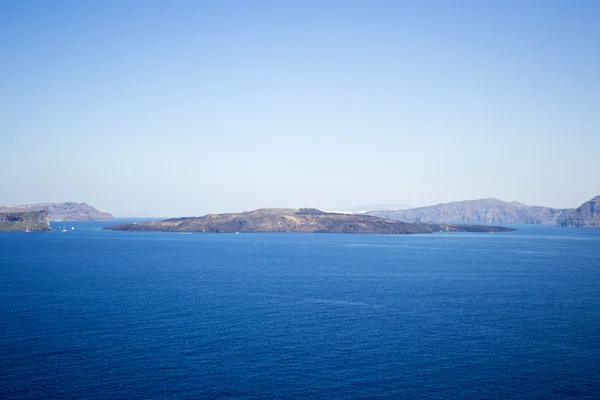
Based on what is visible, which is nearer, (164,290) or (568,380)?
(568,380)

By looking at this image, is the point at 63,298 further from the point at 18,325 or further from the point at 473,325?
the point at 473,325

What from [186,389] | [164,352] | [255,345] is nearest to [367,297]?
[255,345]

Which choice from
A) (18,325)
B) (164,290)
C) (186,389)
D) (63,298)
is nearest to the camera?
(186,389)

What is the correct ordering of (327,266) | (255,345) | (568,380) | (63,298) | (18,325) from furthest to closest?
(327,266), (63,298), (18,325), (255,345), (568,380)

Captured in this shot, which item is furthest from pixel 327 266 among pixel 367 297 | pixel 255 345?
pixel 255 345

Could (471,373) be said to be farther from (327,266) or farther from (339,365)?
(327,266)

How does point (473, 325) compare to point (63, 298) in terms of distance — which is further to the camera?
point (63, 298)
